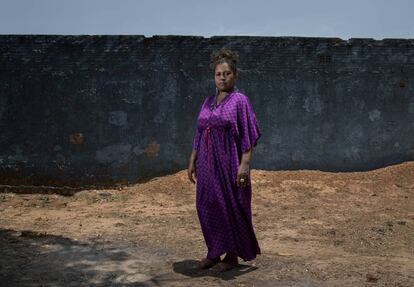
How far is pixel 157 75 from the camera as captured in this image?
850 centimetres

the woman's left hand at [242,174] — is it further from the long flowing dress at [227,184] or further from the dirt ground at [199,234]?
the dirt ground at [199,234]

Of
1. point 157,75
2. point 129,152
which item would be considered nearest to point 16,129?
point 129,152

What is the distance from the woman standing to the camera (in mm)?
3443

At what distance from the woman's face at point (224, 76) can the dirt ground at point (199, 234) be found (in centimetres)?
144

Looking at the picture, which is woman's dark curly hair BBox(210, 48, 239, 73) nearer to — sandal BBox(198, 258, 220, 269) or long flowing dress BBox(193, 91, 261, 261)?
long flowing dress BBox(193, 91, 261, 261)

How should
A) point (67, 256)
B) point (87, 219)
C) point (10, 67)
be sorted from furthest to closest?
point (10, 67)
point (87, 219)
point (67, 256)

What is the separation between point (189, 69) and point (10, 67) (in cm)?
324

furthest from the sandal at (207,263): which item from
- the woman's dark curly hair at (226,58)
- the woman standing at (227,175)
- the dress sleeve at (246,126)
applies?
the woman's dark curly hair at (226,58)

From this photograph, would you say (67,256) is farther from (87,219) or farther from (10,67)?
(10,67)

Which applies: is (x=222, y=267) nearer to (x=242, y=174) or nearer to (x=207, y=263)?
(x=207, y=263)

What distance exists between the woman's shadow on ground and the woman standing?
0.15 feet

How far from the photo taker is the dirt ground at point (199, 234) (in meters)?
3.45

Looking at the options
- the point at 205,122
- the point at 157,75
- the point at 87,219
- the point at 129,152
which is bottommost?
the point at 87,219

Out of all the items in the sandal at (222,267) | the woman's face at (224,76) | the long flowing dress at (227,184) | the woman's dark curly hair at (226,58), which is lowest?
the sandal at (222,267)
